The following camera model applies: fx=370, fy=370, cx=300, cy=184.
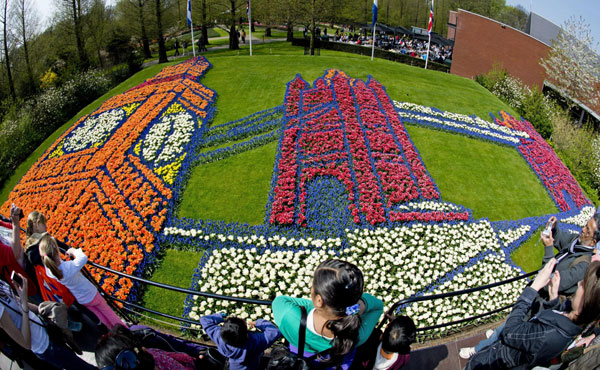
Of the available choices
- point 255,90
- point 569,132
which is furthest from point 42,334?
point 569,132

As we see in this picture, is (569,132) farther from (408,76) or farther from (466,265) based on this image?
(466,265)

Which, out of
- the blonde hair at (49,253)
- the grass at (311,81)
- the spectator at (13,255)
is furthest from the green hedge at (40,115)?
the blonde hair at (49,253)

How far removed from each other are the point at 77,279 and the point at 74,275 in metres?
0.10

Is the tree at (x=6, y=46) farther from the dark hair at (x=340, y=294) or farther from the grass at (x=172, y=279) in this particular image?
the dark hair at (x=340, y=294)

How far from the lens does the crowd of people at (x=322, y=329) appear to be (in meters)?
3.35

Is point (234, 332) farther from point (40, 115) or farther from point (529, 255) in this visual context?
point (40, 115)

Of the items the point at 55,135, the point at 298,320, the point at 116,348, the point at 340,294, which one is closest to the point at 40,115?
the point at 55,135

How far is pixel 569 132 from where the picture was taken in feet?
70.5

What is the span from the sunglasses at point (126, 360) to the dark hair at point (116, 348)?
0.04 meters

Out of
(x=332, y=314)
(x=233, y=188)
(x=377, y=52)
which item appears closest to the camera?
(x=332, y=314)

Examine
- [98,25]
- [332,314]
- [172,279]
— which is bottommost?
[172,279]

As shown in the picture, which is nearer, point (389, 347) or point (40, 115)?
point (389, 347)

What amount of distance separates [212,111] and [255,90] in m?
2.64

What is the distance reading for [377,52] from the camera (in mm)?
37344
